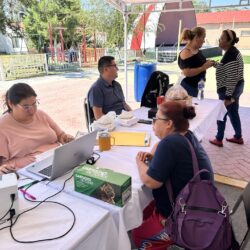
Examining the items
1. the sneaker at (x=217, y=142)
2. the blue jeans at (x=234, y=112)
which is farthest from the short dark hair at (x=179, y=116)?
the sneaker at (x=217, y=142)

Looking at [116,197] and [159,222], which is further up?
[116,197]

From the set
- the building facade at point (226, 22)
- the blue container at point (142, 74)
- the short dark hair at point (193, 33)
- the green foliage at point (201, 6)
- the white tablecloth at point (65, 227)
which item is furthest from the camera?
the building facade at point (226, 22)

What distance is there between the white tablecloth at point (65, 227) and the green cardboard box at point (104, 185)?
51mm

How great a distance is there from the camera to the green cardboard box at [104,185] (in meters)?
0.95

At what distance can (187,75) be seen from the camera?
2928 mm

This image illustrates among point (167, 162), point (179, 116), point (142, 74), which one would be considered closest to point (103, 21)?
point (142, 74)

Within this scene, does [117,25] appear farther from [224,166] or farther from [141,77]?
[224,166]

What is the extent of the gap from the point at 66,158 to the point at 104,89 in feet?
4.46

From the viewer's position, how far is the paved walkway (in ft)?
9.04

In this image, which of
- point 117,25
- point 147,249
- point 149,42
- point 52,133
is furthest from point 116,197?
point 149,42

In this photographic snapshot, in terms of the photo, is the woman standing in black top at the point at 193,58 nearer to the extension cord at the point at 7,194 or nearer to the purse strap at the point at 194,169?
the purse strap at the point at 194,169

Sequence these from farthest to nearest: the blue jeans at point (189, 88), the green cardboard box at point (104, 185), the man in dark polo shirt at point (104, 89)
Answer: the blue jeans at point (189, 88)
the man in dark polo shirt at point (104, 89)
the green cardboard box at point (104, 185)

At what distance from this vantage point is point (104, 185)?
0.97 m

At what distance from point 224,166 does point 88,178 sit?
6.99 feet
